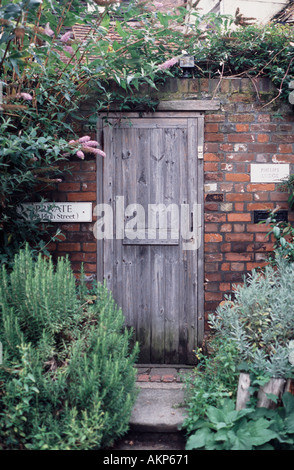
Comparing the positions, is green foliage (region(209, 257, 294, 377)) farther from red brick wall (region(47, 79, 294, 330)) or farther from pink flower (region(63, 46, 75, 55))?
pink flower (region(63, 46, 75, 55))

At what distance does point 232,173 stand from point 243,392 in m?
1.97

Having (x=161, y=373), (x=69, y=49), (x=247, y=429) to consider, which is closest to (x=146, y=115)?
(x=69, y=49)

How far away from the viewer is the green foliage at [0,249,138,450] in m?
2.21

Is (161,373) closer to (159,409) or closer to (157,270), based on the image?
(159,409)

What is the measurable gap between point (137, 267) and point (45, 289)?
4.20ft

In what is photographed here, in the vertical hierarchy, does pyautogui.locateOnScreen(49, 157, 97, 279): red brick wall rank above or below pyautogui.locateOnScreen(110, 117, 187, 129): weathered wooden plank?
below

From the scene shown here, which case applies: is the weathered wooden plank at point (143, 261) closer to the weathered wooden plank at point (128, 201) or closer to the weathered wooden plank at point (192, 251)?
the weathered wooden plank at point (128, 201)

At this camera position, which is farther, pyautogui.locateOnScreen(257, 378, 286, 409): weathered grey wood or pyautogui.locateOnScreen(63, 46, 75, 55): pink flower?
pyautogui.locateOnScreen(63, 46, 75, 55): pink flower

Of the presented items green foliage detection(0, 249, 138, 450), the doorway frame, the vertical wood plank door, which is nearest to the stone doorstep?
the vertical wood plank door

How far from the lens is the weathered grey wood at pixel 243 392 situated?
8.00 feet

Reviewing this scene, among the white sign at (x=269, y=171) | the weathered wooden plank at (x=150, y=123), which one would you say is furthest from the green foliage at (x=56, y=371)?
the white sign at (x=269, y=171)

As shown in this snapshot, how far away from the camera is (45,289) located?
2.58 meters

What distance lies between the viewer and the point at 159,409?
9.31ft

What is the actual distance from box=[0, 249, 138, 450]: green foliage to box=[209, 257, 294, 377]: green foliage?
77 centimetres
